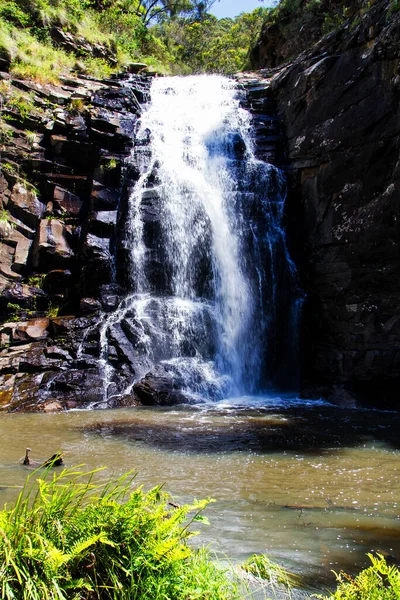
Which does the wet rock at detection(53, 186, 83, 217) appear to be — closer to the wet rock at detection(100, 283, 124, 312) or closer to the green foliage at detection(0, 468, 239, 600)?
the wet rock at detection(100, 283, 124, 312)

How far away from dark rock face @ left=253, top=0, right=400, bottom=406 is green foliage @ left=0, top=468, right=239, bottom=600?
9987 millimetres

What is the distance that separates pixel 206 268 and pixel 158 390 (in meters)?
4.77

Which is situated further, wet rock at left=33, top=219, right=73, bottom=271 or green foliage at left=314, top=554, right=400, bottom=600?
wet rock at left=33, top=219, right=73, bottom=271

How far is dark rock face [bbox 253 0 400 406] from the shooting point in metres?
11.2

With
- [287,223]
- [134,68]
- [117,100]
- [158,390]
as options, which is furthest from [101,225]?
[134,68]

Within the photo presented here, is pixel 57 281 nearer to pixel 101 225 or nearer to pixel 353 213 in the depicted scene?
pixel 101 225

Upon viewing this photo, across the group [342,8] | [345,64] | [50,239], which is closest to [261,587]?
[50,239]

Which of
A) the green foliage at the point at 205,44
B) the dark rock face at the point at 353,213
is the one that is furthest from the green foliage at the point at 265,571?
the green foliage at the point at 205,44

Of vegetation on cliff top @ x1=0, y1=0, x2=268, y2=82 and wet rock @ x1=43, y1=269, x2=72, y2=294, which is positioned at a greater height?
vegetation on cliff top @ x1=0, y1=0, x2=268, y2=82

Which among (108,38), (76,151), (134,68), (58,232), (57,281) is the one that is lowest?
(57,281)

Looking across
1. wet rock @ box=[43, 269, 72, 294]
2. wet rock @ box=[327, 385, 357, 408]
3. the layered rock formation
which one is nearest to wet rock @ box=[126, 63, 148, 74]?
the layered rock formation

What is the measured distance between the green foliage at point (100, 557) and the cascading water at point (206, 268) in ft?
28.9

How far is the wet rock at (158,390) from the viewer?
10219 millimetres

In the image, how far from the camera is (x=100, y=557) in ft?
5.92
